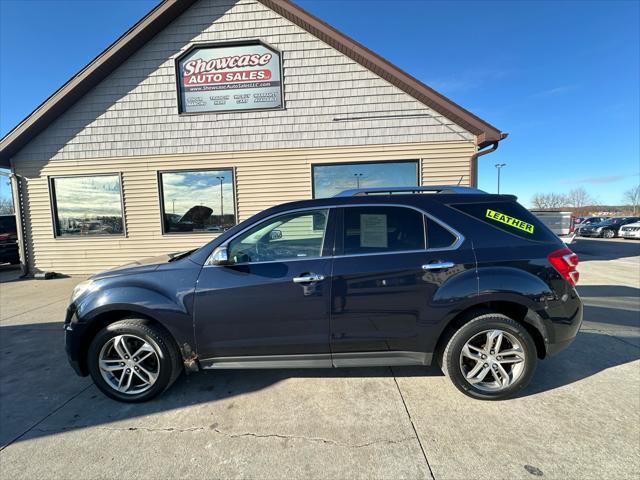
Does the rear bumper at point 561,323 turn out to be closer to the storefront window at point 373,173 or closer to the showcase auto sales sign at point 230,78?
the storefront window at point 373,173

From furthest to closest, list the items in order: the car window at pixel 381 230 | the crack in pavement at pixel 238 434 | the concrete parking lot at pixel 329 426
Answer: the car window at pixel 381 230 → the crack in pavement at pixel 238 434 → the concrete parking lot at pixel 329 426

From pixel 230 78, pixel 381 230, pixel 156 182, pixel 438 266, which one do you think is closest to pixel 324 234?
pixel 381 230

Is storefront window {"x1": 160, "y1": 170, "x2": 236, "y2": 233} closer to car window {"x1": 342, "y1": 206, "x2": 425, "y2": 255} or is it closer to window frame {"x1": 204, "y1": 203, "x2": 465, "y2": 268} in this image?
window frame {"x1": 204, "y1": 203, "x2": 465, "y2": 268}

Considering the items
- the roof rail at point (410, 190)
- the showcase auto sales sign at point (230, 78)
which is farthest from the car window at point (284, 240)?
the showcase auto sales sign at point (230, 78)

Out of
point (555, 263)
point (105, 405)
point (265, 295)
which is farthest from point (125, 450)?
point (555, 263)

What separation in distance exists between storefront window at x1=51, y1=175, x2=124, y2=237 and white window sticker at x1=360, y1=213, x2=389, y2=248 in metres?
7.98

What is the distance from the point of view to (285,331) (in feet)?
8.64

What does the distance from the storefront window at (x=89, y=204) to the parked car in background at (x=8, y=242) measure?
3.57m

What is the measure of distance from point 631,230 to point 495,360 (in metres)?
24.2

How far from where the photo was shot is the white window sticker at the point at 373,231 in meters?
2.70

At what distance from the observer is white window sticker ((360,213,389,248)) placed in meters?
2.70

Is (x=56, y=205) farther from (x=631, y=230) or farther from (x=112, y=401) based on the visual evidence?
(x=631, y=230)

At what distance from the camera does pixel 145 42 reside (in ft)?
26.2

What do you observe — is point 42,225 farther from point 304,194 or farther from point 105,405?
point 105,405
